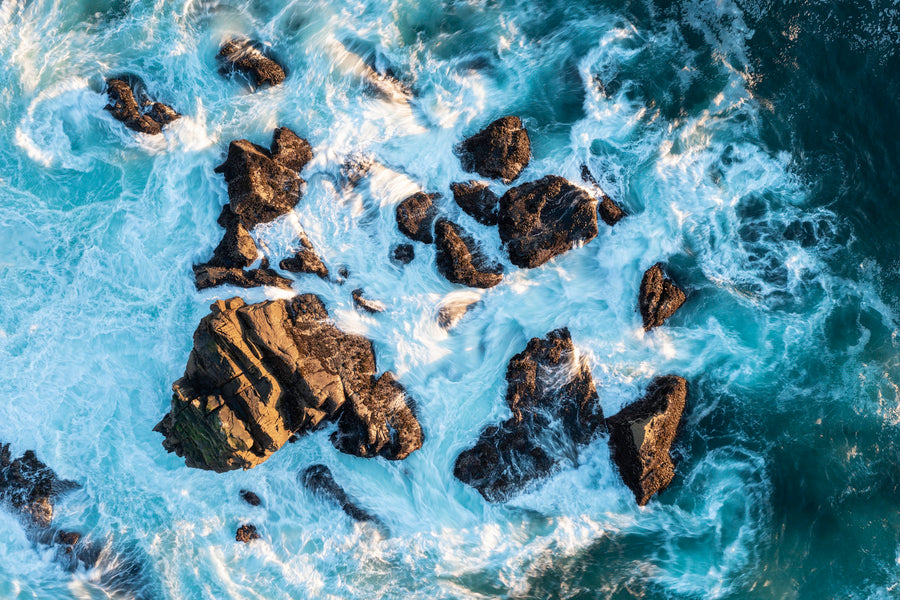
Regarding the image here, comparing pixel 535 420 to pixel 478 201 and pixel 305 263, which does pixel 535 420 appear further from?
pixel 305 263

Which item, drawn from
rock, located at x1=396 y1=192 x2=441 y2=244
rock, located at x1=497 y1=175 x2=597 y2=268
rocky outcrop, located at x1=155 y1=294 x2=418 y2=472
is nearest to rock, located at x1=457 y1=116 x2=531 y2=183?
rock, located at x1=497 y1=175 x2=597 y2=268

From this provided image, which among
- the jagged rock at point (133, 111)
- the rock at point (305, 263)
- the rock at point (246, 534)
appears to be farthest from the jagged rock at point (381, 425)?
the jagged rock at point (133, 111)

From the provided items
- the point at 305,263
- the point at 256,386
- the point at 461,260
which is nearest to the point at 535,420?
the point at 461,260

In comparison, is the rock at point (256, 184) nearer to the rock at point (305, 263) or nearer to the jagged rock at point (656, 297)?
the rock at point (305, 263)

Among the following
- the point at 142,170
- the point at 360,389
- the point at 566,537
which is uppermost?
the point at 142,170

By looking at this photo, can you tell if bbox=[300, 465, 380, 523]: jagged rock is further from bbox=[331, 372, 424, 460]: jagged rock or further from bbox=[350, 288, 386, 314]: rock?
bbox=[350, 288, 386, 314]: rock

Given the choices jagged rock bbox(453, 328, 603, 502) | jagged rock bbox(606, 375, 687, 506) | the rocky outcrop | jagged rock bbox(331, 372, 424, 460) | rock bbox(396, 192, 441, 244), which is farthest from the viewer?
rock bbox(396, 192, 441, 244)

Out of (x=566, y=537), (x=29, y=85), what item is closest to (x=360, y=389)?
(x=566, y=537)

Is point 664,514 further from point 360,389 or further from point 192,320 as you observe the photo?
point 192,320
